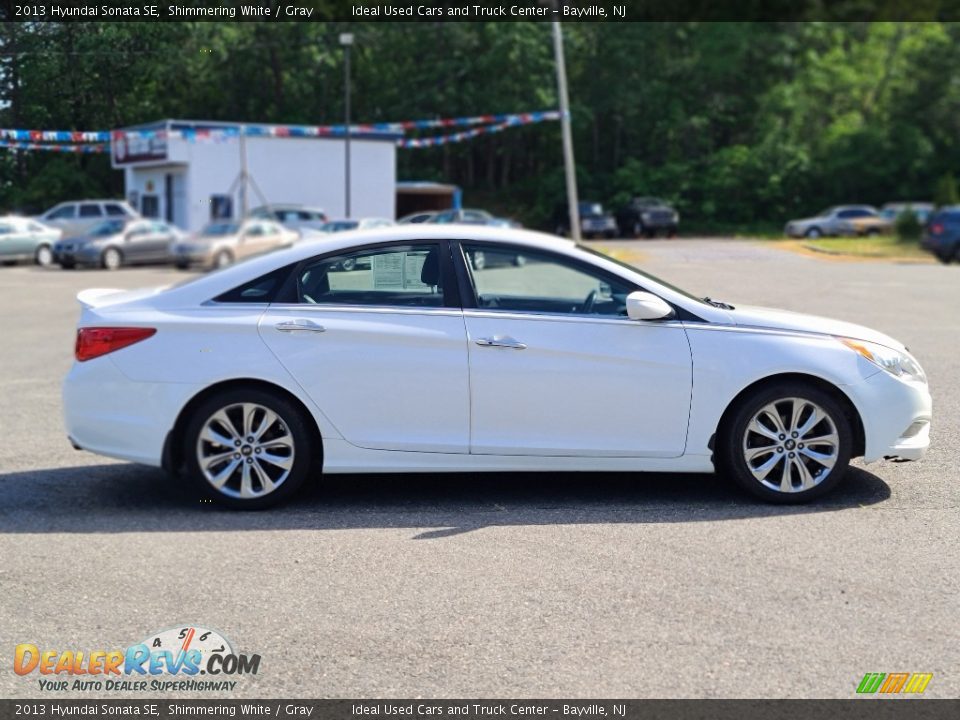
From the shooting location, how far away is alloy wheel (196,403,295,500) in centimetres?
629

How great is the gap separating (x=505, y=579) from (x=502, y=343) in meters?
1.54

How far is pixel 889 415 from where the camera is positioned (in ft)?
21.1

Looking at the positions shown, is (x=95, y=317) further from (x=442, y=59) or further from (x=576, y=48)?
(x=576, y=48)

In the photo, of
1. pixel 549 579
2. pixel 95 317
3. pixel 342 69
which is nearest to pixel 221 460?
pixel 95 317

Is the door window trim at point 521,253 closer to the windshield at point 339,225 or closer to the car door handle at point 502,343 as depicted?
the car door handle at point 502,343

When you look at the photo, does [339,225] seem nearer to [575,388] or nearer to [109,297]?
[109,297]

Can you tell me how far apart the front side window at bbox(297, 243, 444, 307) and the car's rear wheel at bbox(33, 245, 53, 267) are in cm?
2647

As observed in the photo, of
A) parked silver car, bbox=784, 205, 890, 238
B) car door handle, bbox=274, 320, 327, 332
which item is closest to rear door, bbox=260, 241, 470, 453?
car door handle, bbox=274, 320, 327, 332

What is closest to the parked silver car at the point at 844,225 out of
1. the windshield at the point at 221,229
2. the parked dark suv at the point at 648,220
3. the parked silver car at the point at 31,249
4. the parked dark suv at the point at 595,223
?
the parked dark suv at the point at 648,220

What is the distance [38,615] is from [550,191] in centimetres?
5695

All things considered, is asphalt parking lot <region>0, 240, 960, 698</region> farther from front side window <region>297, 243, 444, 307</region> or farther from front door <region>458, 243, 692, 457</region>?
front side window <region>297, 243, 444, 307</region>

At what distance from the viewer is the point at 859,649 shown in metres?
4.33

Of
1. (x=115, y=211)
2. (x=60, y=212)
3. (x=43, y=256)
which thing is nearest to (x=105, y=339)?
(x=60, y=212)

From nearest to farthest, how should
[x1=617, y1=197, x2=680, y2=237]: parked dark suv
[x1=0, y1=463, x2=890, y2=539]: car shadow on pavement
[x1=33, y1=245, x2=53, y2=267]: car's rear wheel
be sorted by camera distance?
[x1=0, y1=463, x2=890, y2=539]: car shadow on pavement
[x1=33, y1=245, x2=53, y2=267]: car's rear wheel
[x1=617, y1=197, x2=680, y2=237]: parked dark suv
